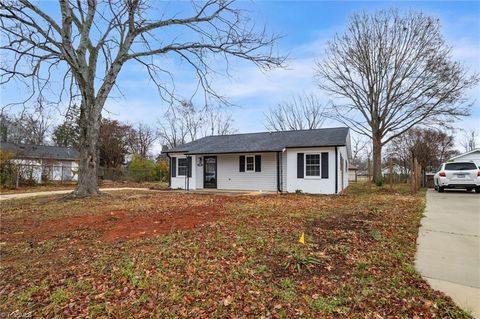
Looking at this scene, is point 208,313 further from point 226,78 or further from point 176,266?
point 226,78

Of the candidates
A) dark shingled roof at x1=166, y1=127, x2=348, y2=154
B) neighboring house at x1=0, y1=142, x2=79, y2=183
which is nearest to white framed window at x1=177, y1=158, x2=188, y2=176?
dark shingled roof at x1=166, y1=127, x2=348, y2=154

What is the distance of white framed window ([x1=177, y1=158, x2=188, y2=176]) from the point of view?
20.1m

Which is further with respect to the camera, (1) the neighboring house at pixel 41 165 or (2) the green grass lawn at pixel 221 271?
(1) the neighboring house at pixel 41 165

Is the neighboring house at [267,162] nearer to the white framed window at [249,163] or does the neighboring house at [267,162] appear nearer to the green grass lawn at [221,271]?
the white framed window at [249,163]

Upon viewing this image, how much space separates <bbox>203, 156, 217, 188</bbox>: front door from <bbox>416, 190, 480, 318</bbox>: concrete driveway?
12.9m

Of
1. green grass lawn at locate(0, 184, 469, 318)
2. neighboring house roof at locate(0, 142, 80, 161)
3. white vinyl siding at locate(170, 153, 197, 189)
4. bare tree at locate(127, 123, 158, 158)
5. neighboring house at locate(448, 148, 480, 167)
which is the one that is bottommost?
green grass lawn at locate(0, 184, 469, 318)

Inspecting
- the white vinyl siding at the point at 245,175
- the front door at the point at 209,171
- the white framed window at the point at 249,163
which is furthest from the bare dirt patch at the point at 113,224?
the front door at the point at 209,171

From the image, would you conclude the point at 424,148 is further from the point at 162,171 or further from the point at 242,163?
the point at 162,171

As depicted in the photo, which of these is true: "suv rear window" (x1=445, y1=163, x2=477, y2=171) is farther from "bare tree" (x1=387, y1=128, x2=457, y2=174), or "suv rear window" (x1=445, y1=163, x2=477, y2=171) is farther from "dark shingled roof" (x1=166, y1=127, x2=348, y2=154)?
"bare tree" (x1=387, y1=128, x2=457, y2=174)

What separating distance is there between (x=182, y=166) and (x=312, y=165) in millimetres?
8585

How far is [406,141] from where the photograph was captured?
109ft

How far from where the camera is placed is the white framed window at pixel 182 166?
20.1 metres

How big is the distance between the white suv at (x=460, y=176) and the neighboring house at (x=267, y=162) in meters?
4.74

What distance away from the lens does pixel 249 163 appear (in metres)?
18.0
